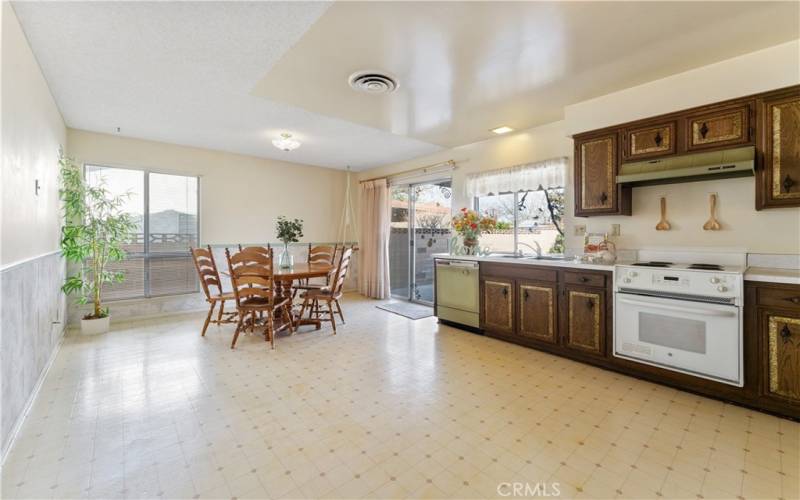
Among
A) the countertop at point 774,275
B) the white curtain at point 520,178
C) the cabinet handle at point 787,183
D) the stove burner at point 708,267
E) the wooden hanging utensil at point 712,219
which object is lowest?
the countertop at point 774,275

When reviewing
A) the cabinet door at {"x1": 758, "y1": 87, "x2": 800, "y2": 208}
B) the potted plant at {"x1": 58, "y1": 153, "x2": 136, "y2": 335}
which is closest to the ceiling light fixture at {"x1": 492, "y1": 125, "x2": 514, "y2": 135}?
the cabinet door at {"x1": 758, "y1": 87, "x2": 800, "y2": 208}

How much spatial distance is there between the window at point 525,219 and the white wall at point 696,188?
0.23m

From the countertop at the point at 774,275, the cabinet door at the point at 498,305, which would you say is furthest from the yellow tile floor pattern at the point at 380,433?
the countertop at the point at 774,275

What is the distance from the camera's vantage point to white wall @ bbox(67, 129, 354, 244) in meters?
4.48

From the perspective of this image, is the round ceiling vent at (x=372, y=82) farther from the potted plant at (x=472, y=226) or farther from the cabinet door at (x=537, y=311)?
the cabinet door at (x=537, y=311)

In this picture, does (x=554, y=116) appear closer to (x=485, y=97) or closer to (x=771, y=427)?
(x=485, y=97)

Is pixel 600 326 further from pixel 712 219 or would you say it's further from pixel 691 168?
pixel 691 168

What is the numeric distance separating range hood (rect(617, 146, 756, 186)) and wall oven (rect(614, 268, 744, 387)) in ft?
2.45

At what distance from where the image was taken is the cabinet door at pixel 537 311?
3.26 m

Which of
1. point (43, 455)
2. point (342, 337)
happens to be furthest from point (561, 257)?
point (43, 455)

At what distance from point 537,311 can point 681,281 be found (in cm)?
120

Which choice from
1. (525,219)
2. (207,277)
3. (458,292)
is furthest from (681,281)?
(207,277)

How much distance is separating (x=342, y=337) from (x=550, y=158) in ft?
10.2

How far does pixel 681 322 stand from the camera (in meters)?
2.48
